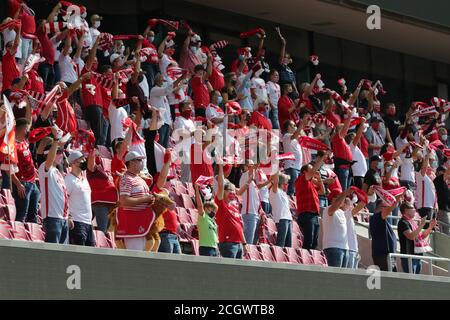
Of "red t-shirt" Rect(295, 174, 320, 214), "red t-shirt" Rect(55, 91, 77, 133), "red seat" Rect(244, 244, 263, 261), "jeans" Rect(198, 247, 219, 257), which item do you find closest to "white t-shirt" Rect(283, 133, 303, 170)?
"red t-shirt" Rect(295, 174, 320, 214)

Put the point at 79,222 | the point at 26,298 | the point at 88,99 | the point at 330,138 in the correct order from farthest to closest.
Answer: the point at 330,138 < the point at 88,99 < the point at 79,222 < the point at 26,298

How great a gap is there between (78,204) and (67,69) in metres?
4.80

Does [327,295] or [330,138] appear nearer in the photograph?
[327,295]

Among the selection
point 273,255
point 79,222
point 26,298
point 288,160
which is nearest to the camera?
point 26,298

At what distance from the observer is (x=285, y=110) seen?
21.8 metres

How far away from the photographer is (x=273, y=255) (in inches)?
644

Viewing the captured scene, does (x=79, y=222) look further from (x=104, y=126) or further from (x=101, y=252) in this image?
(x=104, y=126)

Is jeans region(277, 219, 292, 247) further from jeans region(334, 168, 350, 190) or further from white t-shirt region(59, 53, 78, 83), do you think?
white t-shirt region(59, 53, 78, 83)

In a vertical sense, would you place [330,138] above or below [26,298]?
above

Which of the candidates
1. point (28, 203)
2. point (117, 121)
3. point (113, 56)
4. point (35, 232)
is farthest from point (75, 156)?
point (113, 56)

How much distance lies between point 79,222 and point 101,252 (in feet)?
3.22

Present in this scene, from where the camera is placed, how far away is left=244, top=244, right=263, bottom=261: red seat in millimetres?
15945

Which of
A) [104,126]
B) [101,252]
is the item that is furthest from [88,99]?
[101,252]

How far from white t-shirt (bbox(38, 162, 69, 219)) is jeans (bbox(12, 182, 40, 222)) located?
45 cm
